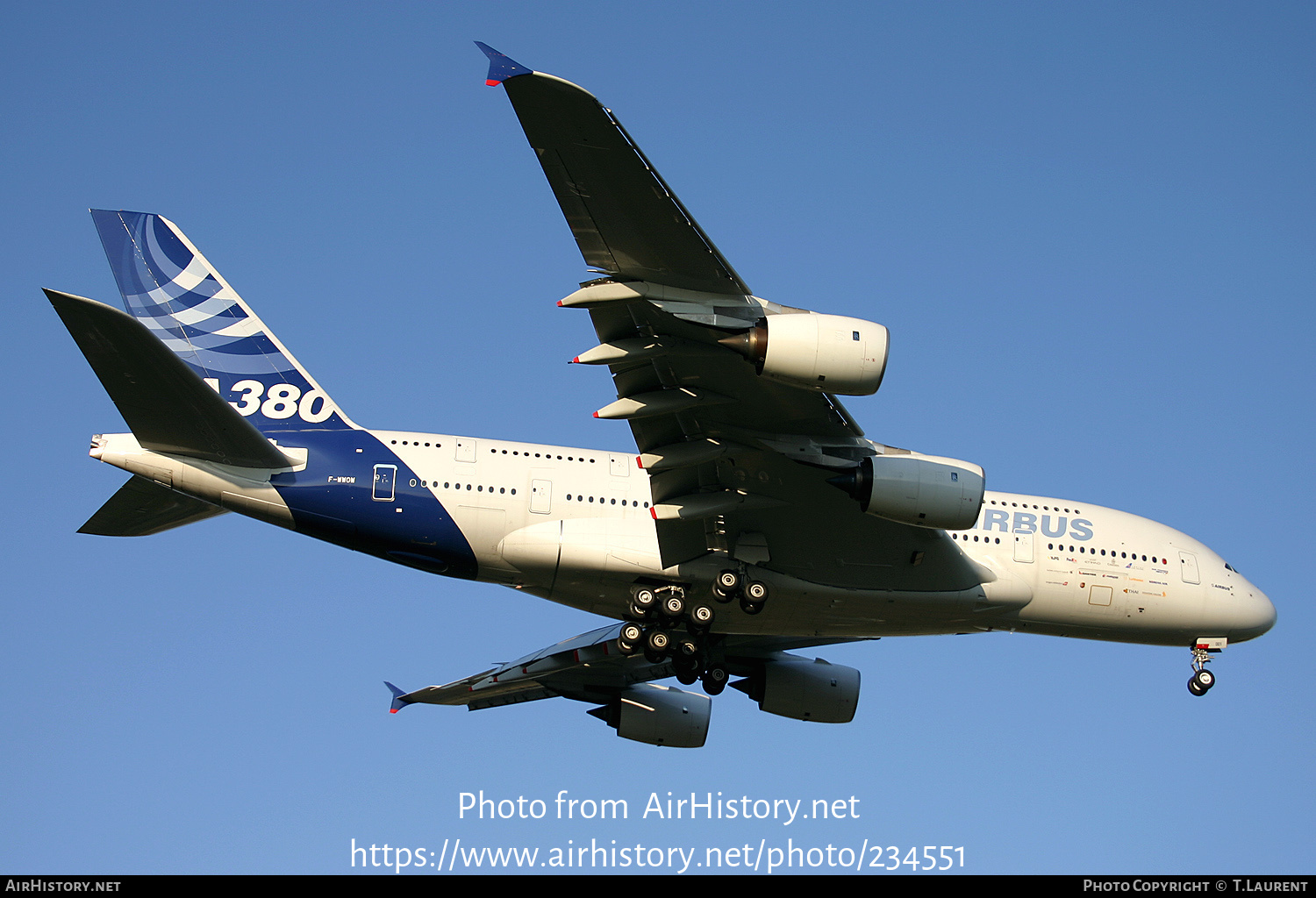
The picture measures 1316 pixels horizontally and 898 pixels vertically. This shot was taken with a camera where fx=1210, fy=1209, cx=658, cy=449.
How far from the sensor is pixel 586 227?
14.8m

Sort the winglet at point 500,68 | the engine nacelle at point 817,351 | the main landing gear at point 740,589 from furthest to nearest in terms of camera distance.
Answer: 1. the main landing gear at point 740,589
2. the engine nacelle at point 817,351
3. the winglet at point 500,68

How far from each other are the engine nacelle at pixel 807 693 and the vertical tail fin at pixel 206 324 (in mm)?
9900

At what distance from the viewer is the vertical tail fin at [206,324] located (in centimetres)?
2009

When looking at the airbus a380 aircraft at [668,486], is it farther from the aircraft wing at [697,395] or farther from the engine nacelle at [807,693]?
the engine nacelle at [807,693]

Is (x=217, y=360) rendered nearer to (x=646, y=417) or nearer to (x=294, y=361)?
(x=294, y=361)

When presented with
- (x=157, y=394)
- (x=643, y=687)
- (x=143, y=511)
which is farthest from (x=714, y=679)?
(x=157, y=394)

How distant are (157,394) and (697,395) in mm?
7499

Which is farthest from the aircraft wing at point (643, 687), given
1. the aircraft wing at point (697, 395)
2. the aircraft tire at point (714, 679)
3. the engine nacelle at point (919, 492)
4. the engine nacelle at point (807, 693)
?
the engine nacelle at point (919, 492)

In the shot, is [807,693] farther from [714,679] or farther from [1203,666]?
[1203,666]

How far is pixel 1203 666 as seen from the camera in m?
21.8

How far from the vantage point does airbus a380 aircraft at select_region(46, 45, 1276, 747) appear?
51.1 ft

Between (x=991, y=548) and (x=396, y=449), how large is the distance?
1005cm
